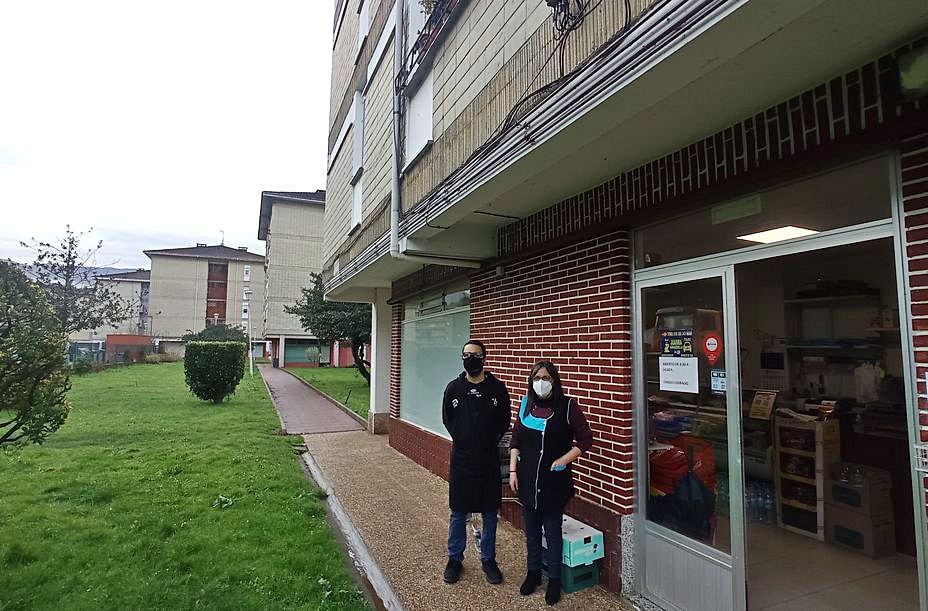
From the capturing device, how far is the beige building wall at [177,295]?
61344 mm

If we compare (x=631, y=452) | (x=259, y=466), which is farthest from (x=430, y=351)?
(x=631, y=452)

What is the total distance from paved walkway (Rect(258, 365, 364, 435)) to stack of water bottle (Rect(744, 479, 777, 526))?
8466 mm

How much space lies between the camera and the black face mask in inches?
163

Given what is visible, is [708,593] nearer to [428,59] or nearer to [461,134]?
[461,134]

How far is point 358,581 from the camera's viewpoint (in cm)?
409

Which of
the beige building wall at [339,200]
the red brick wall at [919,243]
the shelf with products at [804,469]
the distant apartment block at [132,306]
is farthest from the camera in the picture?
the distant apartment block at [132,306]

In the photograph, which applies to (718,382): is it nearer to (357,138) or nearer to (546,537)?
(546,537)

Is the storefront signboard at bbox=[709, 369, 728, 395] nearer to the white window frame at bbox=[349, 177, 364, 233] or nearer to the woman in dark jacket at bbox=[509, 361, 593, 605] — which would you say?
the woman in dark jacket at bbox=[509, 361, 593, 605]

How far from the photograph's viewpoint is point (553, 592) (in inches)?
143

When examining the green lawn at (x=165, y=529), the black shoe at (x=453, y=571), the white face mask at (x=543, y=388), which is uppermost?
the white face mask at (x=543, y=388)

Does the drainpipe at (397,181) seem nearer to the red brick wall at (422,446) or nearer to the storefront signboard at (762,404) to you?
the red brick wall at (422,446)

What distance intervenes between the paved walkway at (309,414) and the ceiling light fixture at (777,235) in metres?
10.1

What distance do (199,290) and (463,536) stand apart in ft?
221

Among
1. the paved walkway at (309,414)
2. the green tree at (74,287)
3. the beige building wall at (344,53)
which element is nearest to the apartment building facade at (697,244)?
the beige building wall at (344,53)
